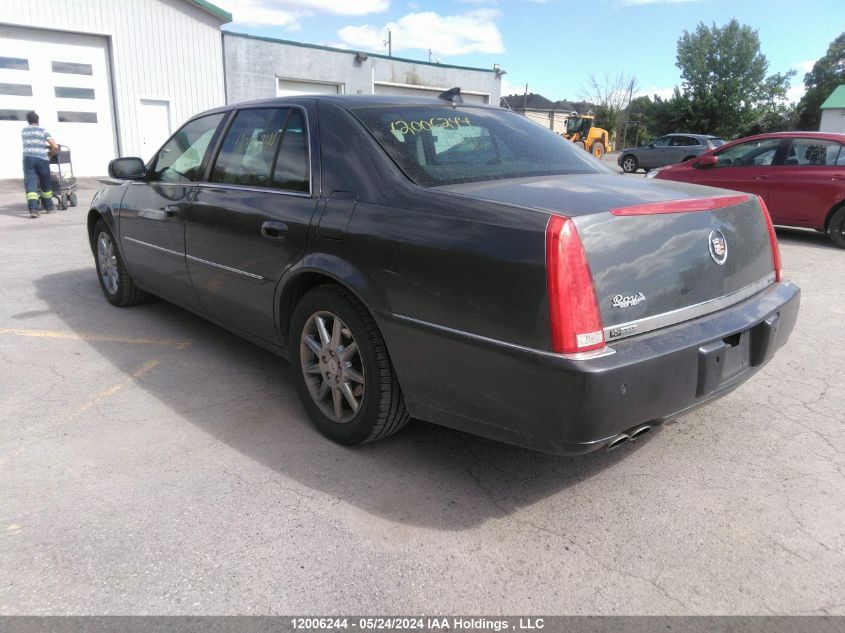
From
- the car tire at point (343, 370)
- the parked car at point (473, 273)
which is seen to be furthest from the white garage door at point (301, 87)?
the car tire at point (343, 370)

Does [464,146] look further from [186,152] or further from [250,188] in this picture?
[186,152]

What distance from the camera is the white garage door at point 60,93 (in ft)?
52.3

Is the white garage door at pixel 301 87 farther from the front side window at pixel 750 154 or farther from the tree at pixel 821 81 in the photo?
the tree at pixel 821 81

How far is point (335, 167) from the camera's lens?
3.14 meters

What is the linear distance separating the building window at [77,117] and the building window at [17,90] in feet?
2.88

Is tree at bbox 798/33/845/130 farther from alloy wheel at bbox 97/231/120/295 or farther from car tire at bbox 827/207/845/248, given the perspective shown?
alloy wheel at bbox 97/231/120/295

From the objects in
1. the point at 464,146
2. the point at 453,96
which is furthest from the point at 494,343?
the point at 453,96

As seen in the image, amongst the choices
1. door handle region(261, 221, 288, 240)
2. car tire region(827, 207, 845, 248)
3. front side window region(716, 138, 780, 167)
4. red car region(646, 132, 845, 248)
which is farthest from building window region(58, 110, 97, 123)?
car tire region(827, 207, 845, 248)

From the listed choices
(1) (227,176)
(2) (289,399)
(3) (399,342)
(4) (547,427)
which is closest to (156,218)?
(1) (227,176)

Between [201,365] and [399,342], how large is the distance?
2.16m

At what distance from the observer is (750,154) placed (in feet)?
31.5

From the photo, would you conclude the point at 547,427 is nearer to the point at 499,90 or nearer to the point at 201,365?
the point at 201,365

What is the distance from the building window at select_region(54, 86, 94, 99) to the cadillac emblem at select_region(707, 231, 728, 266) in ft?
60.8

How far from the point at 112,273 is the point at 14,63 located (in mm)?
13976
